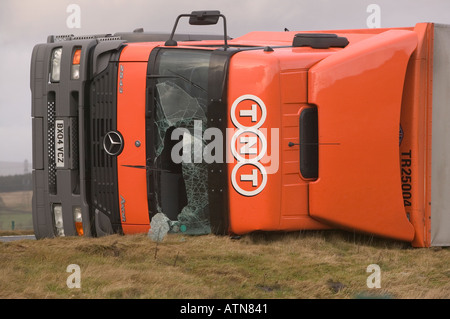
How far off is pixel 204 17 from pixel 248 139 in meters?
1.31

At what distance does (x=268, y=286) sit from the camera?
492cm

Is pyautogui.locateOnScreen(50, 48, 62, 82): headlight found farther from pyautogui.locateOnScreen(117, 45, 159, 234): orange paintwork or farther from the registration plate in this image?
pyautogui.locateOnScreen(117, 45, 159, 234): orange paintwork

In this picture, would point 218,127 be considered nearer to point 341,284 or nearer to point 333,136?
point 333,136

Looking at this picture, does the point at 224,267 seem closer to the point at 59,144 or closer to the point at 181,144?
the point at 181,144

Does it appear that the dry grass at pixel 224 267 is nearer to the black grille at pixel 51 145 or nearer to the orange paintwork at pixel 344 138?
the orange paintwork at pixel 344 138

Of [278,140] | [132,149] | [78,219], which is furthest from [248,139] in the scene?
[78,219]

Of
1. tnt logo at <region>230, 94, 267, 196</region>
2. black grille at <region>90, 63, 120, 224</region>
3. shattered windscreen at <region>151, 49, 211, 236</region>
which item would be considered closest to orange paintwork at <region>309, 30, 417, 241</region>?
tnt logo at <region>230, 94, 267, 196</region>

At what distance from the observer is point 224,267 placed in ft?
17.4

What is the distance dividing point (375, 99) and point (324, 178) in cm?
82

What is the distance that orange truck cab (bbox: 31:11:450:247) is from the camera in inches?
242

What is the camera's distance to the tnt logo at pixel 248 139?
613cm

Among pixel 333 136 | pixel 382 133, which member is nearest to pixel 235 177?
pixel 333 136

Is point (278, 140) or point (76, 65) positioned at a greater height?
point (76, 65)

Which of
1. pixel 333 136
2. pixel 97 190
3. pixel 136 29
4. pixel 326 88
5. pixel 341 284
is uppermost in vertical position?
pixel 136 29
